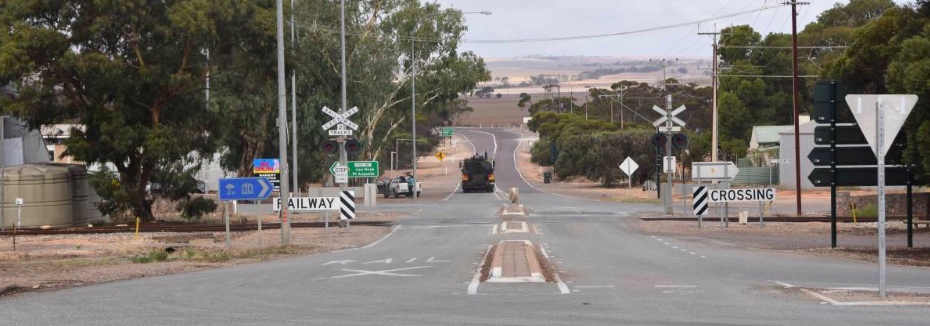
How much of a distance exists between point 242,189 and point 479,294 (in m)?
13.6

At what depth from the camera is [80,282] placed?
1800 centimetres

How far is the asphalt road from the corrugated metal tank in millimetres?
19889

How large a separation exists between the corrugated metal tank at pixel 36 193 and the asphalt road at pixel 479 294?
19889 mm

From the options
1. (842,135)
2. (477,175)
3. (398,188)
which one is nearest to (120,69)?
(842,135)

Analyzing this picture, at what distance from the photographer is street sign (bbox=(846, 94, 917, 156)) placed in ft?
45.6

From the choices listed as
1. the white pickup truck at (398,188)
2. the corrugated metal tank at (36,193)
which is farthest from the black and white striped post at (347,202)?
the white pickup truck at (398,188)

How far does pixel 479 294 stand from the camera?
1498cm

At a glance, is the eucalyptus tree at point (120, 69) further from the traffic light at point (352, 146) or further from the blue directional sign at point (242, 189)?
the blue directional sign at point (242, 189)

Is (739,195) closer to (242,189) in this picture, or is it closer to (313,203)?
(313,203)

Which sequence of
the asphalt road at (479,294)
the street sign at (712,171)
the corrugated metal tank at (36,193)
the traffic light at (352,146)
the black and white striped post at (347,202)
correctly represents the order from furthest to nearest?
1. the corrugated metal tank at (36,193)
2. the street sign at (712,171)
3. the traffic light at (352,146)
4. the black and white striped post at (347,202)
5. the asphalt road at (479,294)

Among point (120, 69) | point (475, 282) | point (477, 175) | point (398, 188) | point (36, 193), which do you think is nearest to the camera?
point (475, 282)

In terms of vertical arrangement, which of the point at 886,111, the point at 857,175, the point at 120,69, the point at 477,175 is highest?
the point at 120,69

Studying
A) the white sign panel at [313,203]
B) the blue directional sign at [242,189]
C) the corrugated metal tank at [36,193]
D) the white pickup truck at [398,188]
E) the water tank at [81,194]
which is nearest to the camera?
the blue directional sign at [242,189]

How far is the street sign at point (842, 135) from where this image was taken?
25.8 meters
